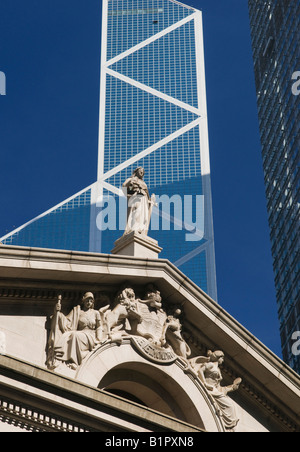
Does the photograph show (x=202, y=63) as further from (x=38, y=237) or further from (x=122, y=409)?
(x=122, y=409)

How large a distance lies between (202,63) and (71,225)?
30548mm

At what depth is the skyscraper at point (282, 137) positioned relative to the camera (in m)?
73.6

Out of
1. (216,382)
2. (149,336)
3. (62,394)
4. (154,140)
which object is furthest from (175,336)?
(154,140)

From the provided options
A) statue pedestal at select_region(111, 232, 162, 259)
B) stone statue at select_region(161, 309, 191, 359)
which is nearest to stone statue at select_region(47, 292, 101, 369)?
stone statue at select_region(161, 309, 191, 359)

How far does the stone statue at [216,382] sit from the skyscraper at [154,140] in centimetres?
5998

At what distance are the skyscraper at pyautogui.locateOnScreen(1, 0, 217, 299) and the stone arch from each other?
6077 centimetres

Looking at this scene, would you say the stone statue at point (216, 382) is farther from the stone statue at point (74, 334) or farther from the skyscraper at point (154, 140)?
the skyscraper at point (154, 140)

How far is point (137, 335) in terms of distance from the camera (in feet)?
86.8

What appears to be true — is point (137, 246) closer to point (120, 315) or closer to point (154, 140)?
point (120, 315)

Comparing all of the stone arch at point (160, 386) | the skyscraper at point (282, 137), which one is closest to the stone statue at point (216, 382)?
the stone arch at point (160, 386)

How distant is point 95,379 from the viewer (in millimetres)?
24906

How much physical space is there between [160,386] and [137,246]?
4.04 meters

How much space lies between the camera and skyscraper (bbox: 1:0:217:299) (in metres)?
101

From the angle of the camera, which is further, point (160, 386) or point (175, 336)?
point (175, 336)
